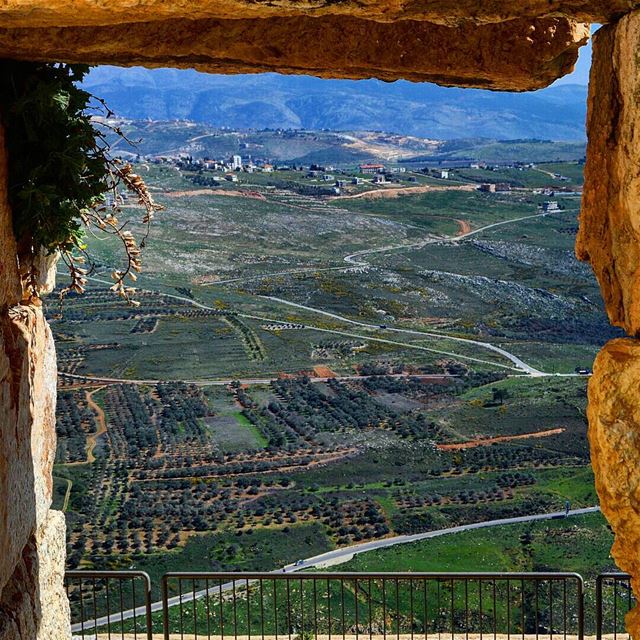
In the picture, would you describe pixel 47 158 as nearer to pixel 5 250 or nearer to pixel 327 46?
pixel 5 250

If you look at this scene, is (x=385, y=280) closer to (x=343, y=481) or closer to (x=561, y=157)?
(x=343, y=481)

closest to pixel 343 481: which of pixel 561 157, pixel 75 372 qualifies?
pixel 75 372

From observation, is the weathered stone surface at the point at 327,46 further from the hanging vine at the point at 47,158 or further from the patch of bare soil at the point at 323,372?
the patch of bare soil at the point at 323,372

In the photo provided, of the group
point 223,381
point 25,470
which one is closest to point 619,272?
point 25,470

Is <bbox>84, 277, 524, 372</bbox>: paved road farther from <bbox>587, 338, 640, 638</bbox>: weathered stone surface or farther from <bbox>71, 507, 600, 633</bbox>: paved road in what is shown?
<bbox>587, 338, 640, 638</bbox>: weathered stone surface

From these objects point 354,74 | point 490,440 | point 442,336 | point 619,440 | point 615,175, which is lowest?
point 619,440

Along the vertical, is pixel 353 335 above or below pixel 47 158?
above
